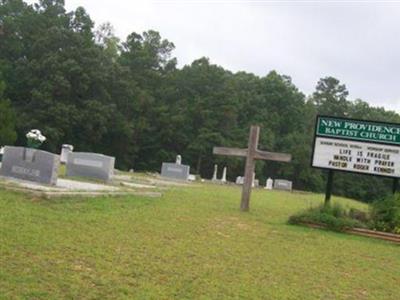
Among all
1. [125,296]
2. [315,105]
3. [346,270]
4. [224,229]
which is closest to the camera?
[125,296]

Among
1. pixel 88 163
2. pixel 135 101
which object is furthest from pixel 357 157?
pixel 135 101

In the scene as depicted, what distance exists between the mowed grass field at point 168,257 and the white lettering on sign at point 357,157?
245 cm

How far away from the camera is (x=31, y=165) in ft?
39.3

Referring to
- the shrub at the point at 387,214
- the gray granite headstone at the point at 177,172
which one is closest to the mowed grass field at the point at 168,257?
the shrub at the point at 387,214

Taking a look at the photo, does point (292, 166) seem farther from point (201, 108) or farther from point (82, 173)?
point (82, 173)

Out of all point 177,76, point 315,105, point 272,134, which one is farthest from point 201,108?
point 315,105

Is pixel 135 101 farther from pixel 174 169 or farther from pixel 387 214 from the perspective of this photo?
pixel 387 214

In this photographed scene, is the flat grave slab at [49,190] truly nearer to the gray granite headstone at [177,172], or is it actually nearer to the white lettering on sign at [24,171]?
the white lettering on sign at [24,171]

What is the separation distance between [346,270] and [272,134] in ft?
171

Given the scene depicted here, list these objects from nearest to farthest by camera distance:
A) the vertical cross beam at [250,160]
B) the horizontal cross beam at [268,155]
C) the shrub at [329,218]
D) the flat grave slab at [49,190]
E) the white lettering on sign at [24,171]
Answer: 1. the flat grave slab at [49,190]
2. the white lettering on sign at [24,171]
3. the shrub at [329,218]
4. the horizontal cross beam at [268,155]
5. the vertical cross beam at [250,160]

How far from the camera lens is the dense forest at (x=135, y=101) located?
147 ft

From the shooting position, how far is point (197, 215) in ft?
→ 38.9

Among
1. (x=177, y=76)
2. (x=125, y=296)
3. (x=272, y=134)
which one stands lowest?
(x=125, y=296)

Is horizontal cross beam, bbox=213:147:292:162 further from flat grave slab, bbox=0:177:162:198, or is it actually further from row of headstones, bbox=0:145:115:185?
row of headstones, bbox=0:145:115:185
